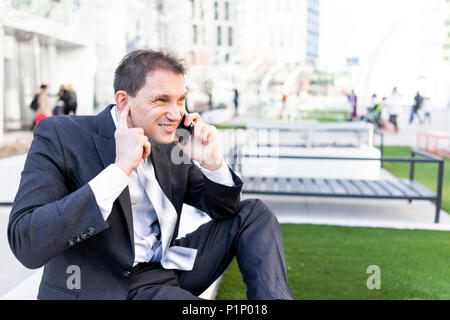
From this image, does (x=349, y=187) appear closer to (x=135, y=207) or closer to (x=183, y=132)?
(x=183, y=132)

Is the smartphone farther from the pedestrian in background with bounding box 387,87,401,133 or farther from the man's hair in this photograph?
the pedestrian in background with bounding box 387,87,401,133

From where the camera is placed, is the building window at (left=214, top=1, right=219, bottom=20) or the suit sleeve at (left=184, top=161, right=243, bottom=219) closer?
the suit sleeve at (left=184, top=161, right=243, bottom=219)

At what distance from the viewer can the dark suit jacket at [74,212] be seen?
1.49m

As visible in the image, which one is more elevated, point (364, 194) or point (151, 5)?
point (151, 5)

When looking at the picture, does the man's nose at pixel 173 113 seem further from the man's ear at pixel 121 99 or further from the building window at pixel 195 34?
the building window at pixel 195 34

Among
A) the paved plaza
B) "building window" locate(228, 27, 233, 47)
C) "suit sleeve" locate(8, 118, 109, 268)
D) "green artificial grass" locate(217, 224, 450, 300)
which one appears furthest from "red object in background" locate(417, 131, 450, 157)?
"building window" locate(228, 27, 233, 47)

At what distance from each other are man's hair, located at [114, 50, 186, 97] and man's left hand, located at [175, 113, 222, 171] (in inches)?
10.8

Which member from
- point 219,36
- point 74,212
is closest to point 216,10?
point 219,36

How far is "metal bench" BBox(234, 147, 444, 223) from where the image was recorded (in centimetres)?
564

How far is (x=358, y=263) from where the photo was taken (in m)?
4.28

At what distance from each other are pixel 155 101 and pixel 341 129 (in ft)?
24.8

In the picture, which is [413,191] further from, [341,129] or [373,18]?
[373,18]

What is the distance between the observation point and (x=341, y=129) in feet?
29.3

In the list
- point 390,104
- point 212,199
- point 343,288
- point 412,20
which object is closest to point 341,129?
point 343,288
